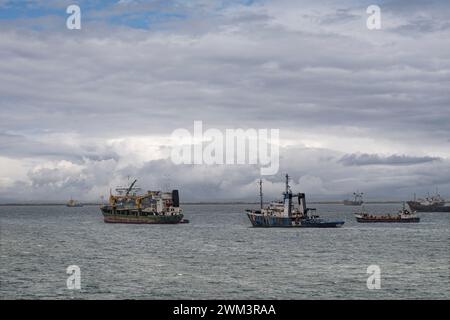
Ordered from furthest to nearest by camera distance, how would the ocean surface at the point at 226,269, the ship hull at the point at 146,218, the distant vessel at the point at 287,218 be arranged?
the ship hull at the point at 146,218
the distant vessel at the point at 287,218
the ocean surface at the point at 226,269

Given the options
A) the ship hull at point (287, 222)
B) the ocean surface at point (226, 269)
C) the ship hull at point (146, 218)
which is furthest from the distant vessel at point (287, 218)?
the ocean surface at point (226, 269)

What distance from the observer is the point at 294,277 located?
66.1 m

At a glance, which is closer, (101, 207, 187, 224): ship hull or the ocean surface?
the ocean surface

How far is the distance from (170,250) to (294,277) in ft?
125

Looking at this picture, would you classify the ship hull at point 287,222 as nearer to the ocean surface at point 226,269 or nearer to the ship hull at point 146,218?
the ship hull at point 146,218

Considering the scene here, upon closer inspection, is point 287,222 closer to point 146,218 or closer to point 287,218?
point 287,218

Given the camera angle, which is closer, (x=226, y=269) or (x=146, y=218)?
(x=226, y=269)

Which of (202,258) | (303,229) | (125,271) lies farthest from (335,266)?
(303,229)

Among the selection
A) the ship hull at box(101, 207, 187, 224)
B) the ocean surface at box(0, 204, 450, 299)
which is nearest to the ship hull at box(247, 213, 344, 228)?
the ship hull at box(101, 207, 187, 224)

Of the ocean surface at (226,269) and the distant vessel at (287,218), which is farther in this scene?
the distant vessel at (287,218)

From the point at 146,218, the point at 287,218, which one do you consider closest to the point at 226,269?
the point at 287,218

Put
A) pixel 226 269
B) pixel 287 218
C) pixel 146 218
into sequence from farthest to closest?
pixel 146 218
pixel 287 218
pixel 226 269

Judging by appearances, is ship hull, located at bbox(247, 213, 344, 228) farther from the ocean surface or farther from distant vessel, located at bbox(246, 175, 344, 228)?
the ocean surface

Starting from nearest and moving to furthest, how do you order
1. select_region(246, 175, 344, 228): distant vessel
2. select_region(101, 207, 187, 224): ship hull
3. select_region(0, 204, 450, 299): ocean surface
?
select_region(0, 204, 450, 299): ocean surface, select_region(246, 175, 344, 228): distant vessel, select_region(101, 207, 187, 224): ship hull
